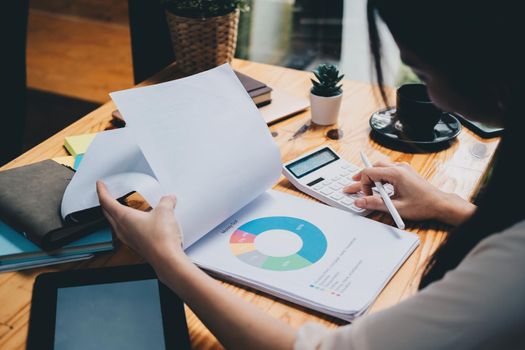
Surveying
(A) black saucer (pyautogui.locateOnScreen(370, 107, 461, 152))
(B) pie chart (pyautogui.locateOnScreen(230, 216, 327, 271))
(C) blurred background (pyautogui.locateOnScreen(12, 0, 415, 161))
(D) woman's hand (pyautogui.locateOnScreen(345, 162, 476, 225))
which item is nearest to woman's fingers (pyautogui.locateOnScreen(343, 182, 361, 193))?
(D) woman's hand (pyautogui.locateOnScreen(345, 162, 476, 225))

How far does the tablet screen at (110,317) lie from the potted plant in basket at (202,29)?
761 millimetres

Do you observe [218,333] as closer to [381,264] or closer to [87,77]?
[381,264]

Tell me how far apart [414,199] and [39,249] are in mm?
613

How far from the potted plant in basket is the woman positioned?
2.42ft

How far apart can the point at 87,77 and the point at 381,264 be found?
2.85 m

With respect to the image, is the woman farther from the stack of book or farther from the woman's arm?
the stack of book

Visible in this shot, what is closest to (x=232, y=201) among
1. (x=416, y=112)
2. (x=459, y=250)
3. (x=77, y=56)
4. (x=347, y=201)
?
(x=347, y=201)

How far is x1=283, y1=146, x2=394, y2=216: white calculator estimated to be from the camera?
97 centimetres

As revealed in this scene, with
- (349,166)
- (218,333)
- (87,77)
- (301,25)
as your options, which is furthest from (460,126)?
(87,77)

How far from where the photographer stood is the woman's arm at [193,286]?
658 mm

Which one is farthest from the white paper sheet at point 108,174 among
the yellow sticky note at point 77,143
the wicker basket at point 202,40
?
the wicker basket at point 202,40

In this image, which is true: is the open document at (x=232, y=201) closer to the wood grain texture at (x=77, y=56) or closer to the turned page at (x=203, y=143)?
the turned page at (x=203, y=143)

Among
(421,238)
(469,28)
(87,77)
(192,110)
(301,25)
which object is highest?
(469,28)

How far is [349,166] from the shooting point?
1.07m
